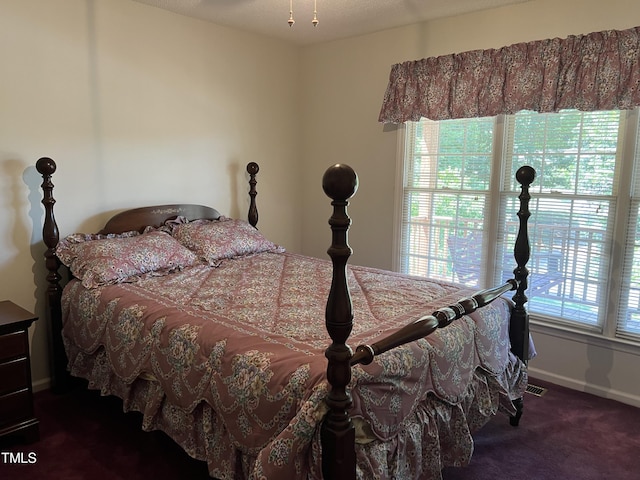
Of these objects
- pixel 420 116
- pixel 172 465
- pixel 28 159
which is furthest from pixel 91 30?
pixel 172 465

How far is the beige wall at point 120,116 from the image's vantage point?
108 inches

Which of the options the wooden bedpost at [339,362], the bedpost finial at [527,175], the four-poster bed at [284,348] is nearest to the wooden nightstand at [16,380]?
the four-poster bed at [284,348]

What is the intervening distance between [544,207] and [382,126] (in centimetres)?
138

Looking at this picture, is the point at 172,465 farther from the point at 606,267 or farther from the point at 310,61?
the point at 310,61

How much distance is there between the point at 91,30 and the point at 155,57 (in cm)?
44

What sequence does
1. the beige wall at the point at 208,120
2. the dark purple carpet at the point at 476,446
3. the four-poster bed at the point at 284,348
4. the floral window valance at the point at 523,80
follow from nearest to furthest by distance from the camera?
the four-poster bed at the point at 284,348, the dark purple carpet at the point at 476,446, the floral window valance at the point at 523,80, the beige wall at the point at 208,120

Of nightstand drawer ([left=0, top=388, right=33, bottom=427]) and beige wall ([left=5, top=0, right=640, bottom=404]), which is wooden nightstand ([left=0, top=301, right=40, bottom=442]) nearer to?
nightstand drawer ([left=0, top=388, right=33, bottom=427])

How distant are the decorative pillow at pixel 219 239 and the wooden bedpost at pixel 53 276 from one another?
30.2 inches

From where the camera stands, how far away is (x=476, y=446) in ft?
7.88

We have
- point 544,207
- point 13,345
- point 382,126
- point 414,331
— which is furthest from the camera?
point 382,126

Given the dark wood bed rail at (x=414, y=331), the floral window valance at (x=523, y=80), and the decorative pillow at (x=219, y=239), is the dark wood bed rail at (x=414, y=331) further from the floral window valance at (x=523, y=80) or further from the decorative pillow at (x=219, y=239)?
the decorative pillow at (x=219, y=239)

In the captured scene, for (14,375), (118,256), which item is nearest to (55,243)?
(118,256)

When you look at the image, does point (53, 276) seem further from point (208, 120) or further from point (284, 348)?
point (284, 348)

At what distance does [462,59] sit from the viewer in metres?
3.24
